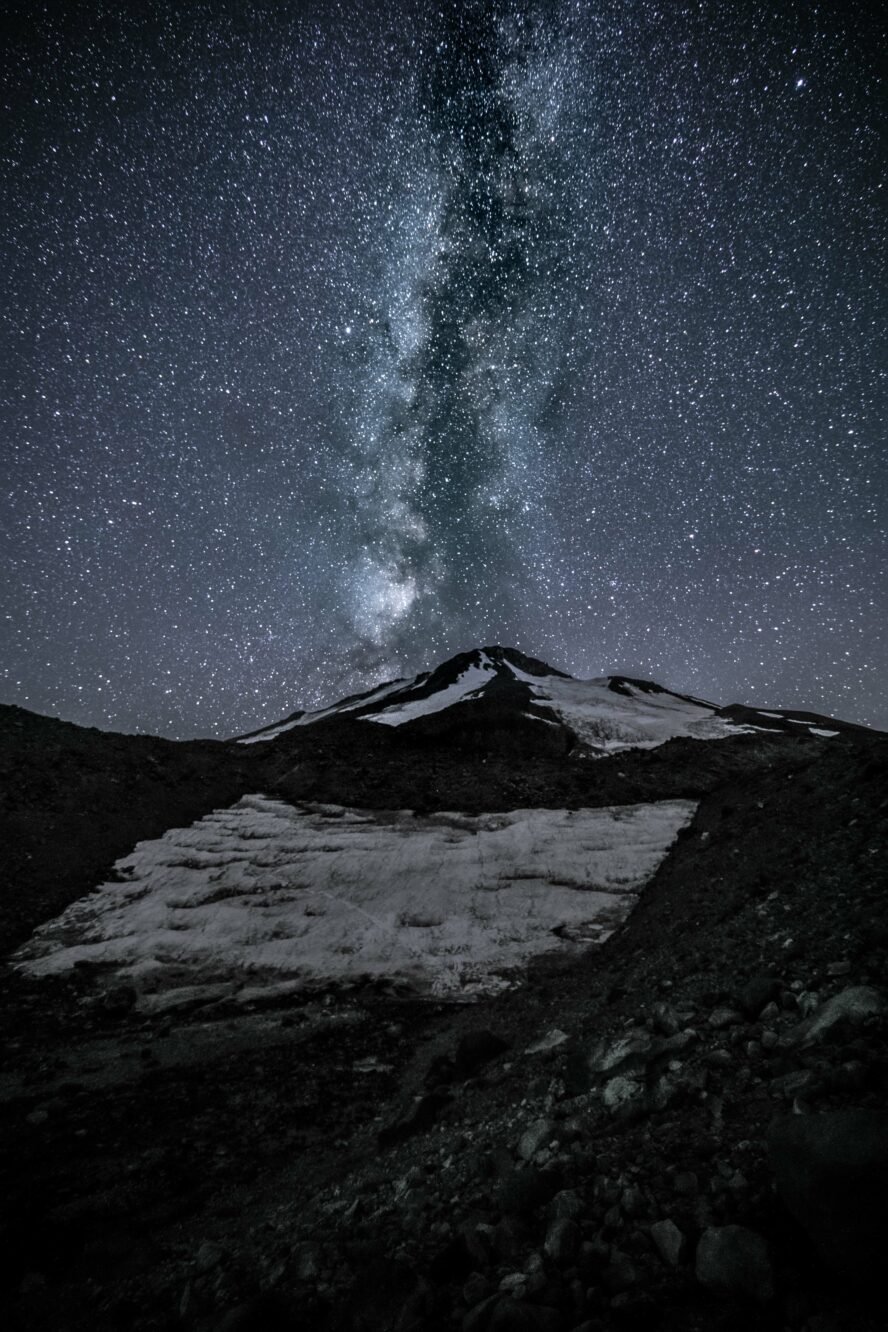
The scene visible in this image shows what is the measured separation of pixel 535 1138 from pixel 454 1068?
161 inches

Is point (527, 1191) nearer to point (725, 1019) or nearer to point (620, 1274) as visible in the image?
point (620, 1274)

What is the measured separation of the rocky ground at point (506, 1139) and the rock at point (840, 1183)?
0.04ft

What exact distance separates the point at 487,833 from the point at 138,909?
12.3 m

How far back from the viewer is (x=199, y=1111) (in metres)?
7.66

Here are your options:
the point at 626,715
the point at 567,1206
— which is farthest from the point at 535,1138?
the point at 626,715

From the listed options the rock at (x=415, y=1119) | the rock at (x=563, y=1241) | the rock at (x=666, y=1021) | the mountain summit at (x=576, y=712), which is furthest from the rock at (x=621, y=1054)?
the mountain summit at (x=576, y=712)

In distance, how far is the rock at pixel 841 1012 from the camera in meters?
3.89

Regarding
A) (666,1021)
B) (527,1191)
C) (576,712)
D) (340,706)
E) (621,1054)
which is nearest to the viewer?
(527,1191)

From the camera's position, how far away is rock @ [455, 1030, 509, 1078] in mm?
7582

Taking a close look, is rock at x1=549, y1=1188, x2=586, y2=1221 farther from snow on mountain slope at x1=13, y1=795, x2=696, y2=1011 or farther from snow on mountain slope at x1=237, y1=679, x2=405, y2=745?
snow on mountain slope at x1=237, y1=679, x2=405, y2=745

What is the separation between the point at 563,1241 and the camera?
2977 mm

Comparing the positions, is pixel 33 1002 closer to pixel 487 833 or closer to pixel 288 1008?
pixel 288 1008

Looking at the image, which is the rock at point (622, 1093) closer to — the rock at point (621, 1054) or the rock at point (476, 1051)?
the rock at point (621, 1054)

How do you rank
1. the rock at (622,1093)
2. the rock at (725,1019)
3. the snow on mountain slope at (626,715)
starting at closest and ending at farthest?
the rock at (622,1093) < the rock at (725,1019) < the snow on mountain slope at (626,715)
